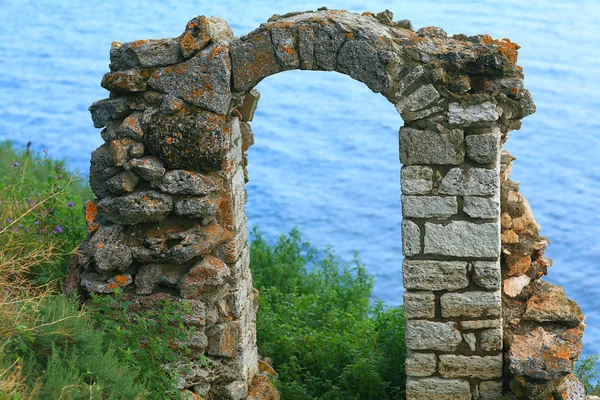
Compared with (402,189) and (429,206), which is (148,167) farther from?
(429,206)

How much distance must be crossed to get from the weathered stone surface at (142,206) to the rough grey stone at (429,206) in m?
1.63

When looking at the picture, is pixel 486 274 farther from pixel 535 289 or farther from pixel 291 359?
pixel 291 359

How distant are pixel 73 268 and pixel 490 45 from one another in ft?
10.9

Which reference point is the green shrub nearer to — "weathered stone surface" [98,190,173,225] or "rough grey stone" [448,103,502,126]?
"weathered stone surface" [98,190,173,225]

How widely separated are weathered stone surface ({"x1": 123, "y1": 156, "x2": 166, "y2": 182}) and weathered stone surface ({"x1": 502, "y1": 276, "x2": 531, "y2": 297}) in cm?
256

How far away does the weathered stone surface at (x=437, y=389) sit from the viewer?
6.03 meters

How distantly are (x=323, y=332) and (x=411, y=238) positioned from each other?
8.28 feet

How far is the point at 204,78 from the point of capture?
576cm

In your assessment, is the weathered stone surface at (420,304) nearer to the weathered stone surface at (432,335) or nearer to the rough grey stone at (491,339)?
the weathered stone surface at (432,335)

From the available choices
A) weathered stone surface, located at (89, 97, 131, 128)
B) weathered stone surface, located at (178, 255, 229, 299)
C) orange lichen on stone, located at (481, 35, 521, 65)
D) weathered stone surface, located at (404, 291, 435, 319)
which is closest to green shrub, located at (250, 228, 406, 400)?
weathered stone surface, located at (404, 291, 435, 319)

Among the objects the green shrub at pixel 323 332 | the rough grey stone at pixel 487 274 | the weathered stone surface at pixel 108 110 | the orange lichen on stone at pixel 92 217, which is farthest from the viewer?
the green shrub at pixel 323 332

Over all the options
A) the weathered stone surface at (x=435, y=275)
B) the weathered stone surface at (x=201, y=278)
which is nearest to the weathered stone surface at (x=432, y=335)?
the weathered stone surface at (x=435, y=275)

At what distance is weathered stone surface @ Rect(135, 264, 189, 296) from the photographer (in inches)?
235

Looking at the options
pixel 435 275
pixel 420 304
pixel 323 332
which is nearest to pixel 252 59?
pixel 435 275
